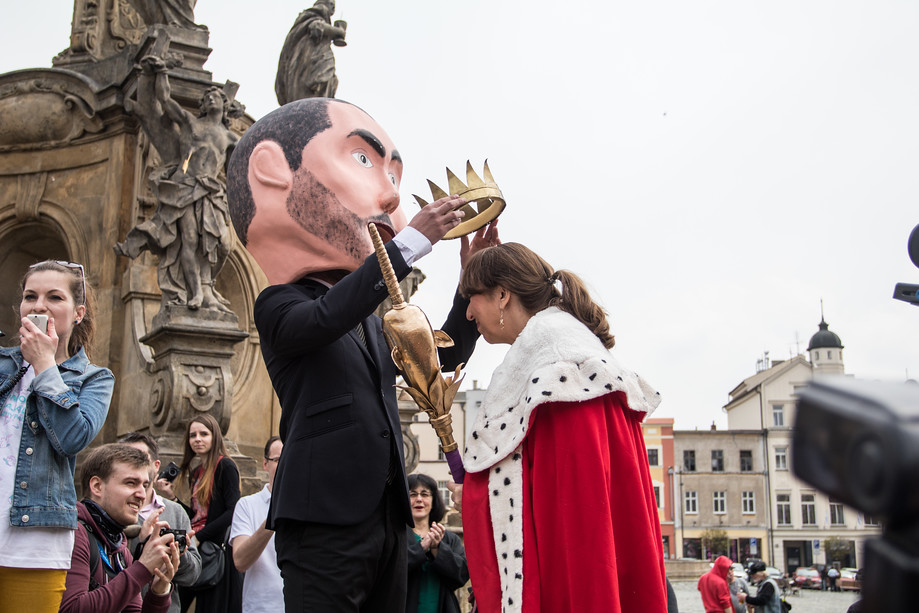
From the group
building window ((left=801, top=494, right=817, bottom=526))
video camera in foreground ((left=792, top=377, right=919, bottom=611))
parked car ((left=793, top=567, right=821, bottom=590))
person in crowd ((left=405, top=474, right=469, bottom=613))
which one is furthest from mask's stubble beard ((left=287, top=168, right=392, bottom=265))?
building window ((left=801, top=494, right=817, bottom=526))

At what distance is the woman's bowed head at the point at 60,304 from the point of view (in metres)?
3.96

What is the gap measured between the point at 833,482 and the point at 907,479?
0.09m

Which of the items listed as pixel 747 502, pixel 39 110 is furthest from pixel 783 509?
pixel 39 110

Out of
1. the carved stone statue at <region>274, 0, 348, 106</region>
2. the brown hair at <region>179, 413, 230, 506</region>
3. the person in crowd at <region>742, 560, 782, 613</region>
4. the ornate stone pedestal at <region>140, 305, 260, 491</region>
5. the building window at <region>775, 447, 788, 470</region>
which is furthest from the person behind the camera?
the building window at <region>775, 447, 788, 470</region>

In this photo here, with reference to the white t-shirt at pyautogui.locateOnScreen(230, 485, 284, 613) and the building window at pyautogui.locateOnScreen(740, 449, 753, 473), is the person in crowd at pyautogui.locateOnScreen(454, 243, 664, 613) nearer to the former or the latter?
the white t-shirt at pyautogui.locateOnScreen(230, 485, 284, 613)

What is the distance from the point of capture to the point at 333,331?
334 centimetres

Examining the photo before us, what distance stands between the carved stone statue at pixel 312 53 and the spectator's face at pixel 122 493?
23.4 ft

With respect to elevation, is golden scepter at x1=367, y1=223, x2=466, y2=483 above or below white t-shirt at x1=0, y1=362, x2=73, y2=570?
above

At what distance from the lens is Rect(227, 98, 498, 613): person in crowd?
327cm

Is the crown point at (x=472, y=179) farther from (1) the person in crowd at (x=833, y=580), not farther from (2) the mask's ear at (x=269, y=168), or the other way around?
(1) the person in crowd at (x=833, y=580)

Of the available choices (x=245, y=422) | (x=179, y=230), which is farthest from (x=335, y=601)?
(x=245, y=422)

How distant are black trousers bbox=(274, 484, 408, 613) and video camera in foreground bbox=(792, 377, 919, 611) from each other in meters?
2.42

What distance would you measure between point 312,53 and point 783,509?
215ft

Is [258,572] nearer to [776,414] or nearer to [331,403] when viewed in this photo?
[331,403]
